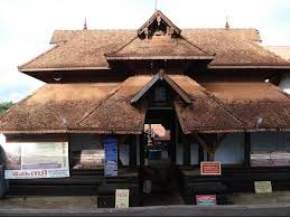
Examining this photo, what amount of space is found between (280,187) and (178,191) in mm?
4022

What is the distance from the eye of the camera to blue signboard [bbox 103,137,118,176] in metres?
17.5

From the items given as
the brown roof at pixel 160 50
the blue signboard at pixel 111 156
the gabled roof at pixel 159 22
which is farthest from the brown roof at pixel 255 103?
the blue signboard at pixel 111 156

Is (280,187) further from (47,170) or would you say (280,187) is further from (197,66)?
(47,170)

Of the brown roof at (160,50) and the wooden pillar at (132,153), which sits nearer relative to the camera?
the wooden pillar at (132,153)

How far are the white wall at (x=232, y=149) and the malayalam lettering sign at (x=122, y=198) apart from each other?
472cm

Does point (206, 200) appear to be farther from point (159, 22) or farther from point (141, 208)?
point (159, 22)

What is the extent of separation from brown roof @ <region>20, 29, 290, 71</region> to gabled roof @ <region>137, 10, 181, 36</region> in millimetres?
477

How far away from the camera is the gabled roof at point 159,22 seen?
66.3 feet

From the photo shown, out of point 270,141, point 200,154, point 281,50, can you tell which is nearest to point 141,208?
point 200,154

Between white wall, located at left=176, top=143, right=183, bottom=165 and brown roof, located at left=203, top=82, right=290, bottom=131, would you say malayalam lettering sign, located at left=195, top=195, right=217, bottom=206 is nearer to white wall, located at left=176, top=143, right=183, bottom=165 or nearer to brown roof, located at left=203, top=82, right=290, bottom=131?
brown roof, located at left=203, top=82, right=290, bottom=131

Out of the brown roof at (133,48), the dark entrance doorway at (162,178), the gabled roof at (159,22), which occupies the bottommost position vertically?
the dark entrance doorway at (162,178)

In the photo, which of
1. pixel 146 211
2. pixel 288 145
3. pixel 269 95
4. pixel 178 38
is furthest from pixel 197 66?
pixel 146 211

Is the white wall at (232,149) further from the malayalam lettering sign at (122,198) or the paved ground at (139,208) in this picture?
the malayalam lettering sign at (122,198)

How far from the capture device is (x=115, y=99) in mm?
18688
